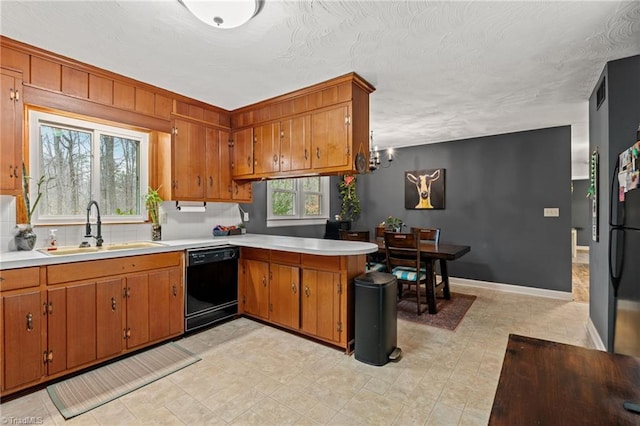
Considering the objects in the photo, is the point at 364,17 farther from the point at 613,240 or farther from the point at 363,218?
the point at 363,218

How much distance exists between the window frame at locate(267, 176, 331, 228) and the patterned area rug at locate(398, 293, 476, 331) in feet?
6.73

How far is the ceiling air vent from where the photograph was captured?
2656mm

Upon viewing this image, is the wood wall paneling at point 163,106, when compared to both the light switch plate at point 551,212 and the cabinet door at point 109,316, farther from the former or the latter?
the light switch plate at point 551,212

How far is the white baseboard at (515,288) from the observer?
442 centimetres

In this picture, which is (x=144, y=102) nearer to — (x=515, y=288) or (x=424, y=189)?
(x=424, y=189)

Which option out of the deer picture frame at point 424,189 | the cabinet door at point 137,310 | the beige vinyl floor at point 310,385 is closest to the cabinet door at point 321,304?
the beige vinyl floor at point 310,385

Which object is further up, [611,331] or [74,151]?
[74,151]

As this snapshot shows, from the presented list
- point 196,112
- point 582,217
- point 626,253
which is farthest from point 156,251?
point 582,217

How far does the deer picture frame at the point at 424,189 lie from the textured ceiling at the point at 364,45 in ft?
6.86

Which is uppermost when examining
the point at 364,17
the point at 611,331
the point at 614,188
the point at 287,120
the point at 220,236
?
the point at 364,17

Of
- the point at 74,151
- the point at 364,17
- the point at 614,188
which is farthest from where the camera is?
the point at 74,151

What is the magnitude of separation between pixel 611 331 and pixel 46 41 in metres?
4.87

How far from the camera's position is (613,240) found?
247 cm

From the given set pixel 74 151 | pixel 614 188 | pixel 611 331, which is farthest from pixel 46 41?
pixel 611 331
